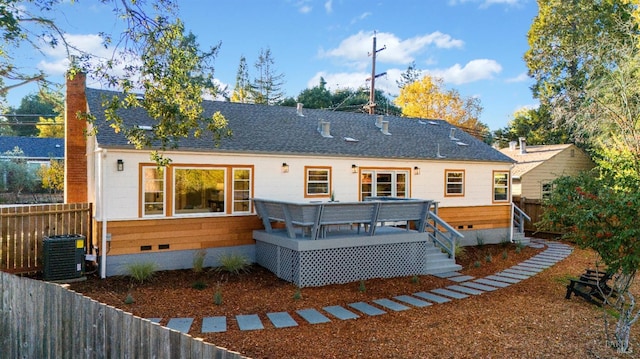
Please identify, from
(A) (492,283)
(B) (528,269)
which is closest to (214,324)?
(A) (492,283)

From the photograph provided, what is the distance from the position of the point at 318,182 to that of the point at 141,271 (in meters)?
5.47

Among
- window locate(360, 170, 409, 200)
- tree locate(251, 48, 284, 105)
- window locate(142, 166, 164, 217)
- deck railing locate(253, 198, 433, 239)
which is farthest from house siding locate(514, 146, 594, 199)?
tree locate(251, 48, 284, 105)

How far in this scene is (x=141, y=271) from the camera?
897 centimetres

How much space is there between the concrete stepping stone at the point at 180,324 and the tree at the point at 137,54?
369cm

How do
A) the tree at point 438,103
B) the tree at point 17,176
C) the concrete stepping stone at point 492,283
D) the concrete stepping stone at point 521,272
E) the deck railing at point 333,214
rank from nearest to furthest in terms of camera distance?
the deck railing at point 333,214 < the concrete stepping stone at point 492,283 < the concrete stepping stone at point 521,272 < the tree at point 17,176 < the tree at point 438,103

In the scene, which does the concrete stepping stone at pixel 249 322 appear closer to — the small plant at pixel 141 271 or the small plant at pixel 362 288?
the small plant at pixel 362 288

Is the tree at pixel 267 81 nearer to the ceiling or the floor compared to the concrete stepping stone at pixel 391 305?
nearer to the ceiling

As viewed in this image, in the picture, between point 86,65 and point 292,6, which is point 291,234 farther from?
point 292,6

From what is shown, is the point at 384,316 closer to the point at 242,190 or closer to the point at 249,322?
the point at 249,322

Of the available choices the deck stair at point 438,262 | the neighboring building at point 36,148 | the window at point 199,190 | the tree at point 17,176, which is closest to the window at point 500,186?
the deck stair at point 438,262

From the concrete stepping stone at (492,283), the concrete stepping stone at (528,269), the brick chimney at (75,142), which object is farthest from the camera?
the brick chimney at (75,142)

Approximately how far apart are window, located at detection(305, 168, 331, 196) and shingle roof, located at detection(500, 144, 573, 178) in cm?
1264

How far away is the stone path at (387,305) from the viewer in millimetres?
6457

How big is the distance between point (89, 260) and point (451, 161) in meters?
11.9
